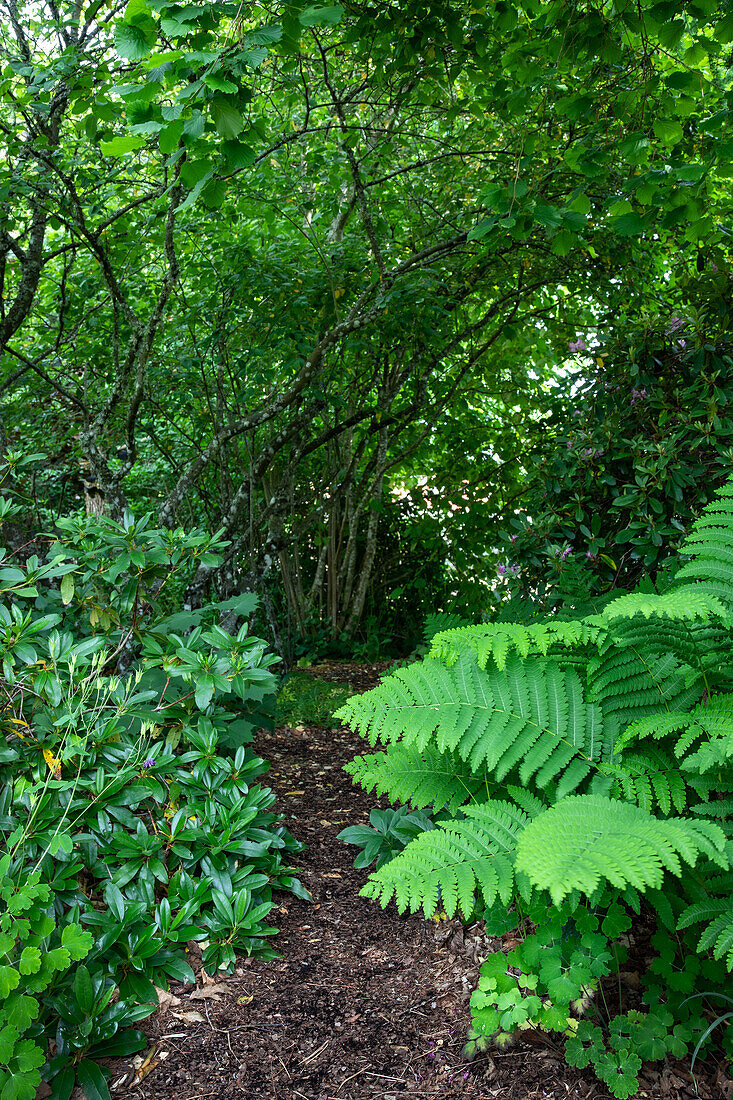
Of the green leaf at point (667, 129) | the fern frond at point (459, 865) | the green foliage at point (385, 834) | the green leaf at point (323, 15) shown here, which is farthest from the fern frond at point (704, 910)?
the green leaf at point (667, 129)

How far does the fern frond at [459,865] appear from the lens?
1.47 metres

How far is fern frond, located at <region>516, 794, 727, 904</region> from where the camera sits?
1137mm

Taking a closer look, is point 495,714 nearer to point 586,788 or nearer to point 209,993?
point 586,788

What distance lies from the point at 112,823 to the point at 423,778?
40.7 inches

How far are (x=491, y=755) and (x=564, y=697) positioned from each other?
0.29 meters

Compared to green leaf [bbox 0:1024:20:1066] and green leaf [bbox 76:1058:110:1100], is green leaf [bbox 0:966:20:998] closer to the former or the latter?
green leaf [bbox 0:1024:20:1066]

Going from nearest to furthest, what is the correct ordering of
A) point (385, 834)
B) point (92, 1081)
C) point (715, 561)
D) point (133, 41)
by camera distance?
point (92, 1081)
point (715, 561)
point (133, 41)
point (385, 834)

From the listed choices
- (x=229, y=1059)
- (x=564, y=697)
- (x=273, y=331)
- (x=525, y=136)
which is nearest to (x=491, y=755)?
(x=564, y=697)

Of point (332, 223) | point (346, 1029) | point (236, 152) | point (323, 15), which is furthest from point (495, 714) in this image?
point (332, 223)

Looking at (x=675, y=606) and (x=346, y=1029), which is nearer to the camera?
(x=675, y=606)

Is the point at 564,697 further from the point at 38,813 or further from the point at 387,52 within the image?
the point at 387,52

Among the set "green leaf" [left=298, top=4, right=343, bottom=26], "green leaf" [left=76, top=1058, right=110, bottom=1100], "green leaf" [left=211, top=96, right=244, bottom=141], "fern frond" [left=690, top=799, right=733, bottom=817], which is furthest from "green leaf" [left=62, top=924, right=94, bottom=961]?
"green leaf" [left=298, top=4, right=343, bottom=26]

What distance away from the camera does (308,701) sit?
434 centimetres

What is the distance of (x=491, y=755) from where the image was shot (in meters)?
1.67
